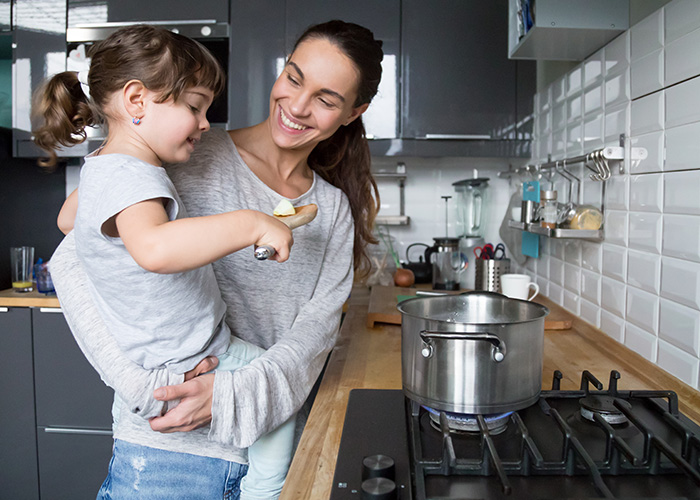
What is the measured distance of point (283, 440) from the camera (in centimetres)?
103

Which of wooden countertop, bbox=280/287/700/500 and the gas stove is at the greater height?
→ the gas stove

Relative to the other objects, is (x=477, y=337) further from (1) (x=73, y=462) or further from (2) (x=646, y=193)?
(1) (x=73, y=462)

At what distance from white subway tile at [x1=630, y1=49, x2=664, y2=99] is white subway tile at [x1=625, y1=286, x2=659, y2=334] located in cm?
45

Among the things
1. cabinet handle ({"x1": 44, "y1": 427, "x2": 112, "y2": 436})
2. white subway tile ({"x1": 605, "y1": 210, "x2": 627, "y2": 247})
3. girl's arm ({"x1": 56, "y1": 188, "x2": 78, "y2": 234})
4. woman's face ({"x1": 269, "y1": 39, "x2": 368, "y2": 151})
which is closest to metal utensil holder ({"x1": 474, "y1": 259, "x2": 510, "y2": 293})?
white subway tile ({"x1": 605, "y1": 210, "x2": 627, "y2": 247})

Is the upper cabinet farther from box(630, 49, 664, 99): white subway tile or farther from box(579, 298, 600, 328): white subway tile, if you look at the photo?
box(579, 298, 600, 328): white subway tile

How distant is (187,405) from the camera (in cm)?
86

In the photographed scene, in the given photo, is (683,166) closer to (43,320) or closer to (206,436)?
(206,436)

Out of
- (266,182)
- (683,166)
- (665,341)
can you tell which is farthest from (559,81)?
(266,182)

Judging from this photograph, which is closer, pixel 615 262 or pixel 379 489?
pixel 379 489

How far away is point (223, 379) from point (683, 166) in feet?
3.12

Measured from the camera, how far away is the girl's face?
35.9 inches

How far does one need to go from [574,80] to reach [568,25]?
36 centimetres

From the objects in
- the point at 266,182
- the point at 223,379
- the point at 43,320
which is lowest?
the point at 43,320

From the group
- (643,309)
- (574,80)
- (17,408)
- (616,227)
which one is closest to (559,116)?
(574,80)
